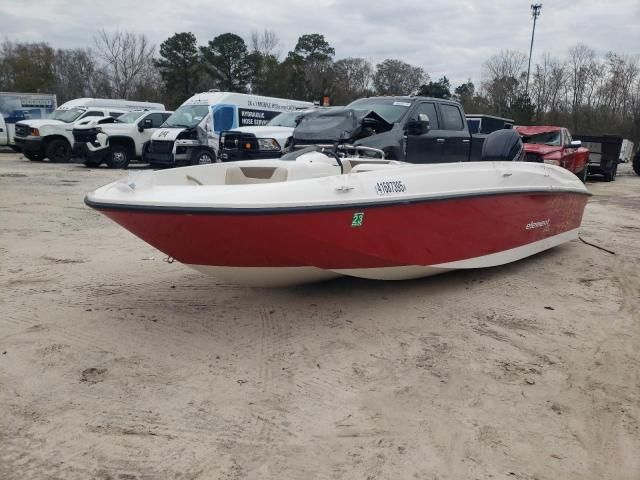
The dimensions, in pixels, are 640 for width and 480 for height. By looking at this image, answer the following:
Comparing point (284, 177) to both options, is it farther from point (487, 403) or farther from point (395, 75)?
point (395, 75)

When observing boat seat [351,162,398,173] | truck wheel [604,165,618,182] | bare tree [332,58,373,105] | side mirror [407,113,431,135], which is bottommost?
truck wheel [604,165,618,182]

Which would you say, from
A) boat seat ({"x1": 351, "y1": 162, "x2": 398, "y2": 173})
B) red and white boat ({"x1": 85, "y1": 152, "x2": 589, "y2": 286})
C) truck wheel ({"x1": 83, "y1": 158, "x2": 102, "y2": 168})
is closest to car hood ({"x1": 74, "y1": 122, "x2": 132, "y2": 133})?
truck wheel ({"x1": 83, "y1": 158, "x2": 102, "y2": 168})

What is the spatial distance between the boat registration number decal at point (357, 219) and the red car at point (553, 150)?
953 cm

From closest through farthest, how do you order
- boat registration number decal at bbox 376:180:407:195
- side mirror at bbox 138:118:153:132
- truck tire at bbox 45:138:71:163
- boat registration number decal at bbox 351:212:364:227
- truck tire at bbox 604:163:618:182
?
boat registration number decal at bbox 351:212:364:227 < boat registration number decal at bbox 376:180:407:195 < side mirror at bbox 138:118:153:132 < truck tire at bbox 45:138:71:163 < truck tire at bbox 604:163:618:182

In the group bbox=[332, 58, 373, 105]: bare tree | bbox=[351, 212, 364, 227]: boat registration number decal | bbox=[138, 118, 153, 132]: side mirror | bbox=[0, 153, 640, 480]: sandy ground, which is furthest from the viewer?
bbox=[332, 58, 373, 105]: bare tree

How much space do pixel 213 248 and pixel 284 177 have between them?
3.49 feet

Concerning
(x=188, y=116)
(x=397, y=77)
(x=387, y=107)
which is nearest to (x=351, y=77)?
(x=397, y=77)

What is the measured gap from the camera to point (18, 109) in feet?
67.5

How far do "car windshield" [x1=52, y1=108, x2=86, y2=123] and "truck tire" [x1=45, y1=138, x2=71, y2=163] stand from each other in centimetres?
102

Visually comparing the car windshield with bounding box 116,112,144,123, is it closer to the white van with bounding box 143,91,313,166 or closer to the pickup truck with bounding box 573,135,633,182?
the white van with bounding box 143,91,313,166

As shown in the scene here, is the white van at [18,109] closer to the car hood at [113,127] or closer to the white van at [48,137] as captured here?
the white van at [48,137]

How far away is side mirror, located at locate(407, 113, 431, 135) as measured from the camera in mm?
6426

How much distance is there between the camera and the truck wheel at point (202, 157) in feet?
42.7

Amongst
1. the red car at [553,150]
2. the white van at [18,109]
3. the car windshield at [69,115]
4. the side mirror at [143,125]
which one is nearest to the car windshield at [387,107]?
the red car at [553,150]
